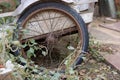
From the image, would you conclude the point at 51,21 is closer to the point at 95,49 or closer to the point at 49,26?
the point at 49,26

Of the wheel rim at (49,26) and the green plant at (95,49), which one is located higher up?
the wheel rim at (49,26)

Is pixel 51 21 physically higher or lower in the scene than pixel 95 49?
higher

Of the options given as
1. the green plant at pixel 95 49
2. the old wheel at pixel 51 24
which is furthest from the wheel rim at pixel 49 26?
the green plant at pixel 95 49

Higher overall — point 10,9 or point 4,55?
point 10,9

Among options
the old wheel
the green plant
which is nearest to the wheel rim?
the old wheel

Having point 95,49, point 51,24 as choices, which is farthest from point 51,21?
point 95,49

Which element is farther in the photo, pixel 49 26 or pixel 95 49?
pixel 95 49

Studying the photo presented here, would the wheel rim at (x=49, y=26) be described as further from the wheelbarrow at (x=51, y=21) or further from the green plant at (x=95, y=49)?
the green plant at (x=95, y=49)

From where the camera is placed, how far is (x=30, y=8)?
3.32m

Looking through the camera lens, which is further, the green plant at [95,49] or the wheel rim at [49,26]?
the green plant at [95,49]

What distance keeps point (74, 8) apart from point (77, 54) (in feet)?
1.89

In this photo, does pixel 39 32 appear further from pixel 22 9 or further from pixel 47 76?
pixel 47 76

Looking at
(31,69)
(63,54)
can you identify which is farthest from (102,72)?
(31,69)

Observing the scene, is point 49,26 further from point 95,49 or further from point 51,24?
point 95,49
